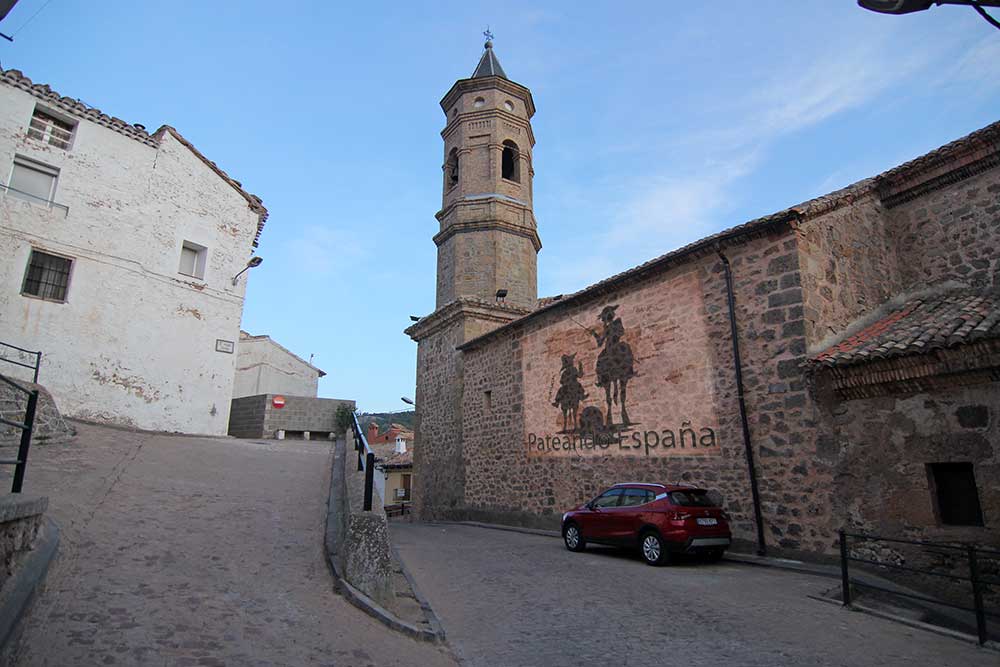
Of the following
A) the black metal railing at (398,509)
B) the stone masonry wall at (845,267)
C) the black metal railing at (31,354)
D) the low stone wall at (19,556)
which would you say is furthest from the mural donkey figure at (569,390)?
the black metal railing at (398,509)

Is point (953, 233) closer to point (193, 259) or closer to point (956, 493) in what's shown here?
point (956, 493)

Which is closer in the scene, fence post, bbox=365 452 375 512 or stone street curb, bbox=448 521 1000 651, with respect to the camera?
stone street curb, bbox=448 521 1000 651

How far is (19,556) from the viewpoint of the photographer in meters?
3.83

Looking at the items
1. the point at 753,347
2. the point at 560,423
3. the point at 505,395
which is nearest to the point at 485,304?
the point at 505,395

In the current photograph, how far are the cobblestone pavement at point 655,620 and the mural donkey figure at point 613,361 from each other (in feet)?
13.3

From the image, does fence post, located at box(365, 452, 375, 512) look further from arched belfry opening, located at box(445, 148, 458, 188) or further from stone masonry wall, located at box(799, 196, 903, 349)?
arched belfry opening, located at box(445, 148, 458, 188)

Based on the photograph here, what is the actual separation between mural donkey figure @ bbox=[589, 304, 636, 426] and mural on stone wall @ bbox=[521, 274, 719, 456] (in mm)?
22

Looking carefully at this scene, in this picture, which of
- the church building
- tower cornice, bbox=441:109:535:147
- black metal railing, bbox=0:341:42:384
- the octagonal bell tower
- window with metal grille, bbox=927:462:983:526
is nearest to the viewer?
window with metal grille, bbox=927:462:983:526

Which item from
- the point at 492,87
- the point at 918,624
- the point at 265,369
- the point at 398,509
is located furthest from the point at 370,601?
the point at 265,369

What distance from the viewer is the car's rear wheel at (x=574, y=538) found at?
9976mm

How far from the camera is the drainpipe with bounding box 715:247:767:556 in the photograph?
8.83 meters

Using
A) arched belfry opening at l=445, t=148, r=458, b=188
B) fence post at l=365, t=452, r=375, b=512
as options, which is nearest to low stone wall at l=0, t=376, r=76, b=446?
fence post at l=365, t=452, r=375, b=512

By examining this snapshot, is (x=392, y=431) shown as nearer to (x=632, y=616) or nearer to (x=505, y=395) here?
(x=505, y=395)

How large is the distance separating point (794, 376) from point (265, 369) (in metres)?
24.3
